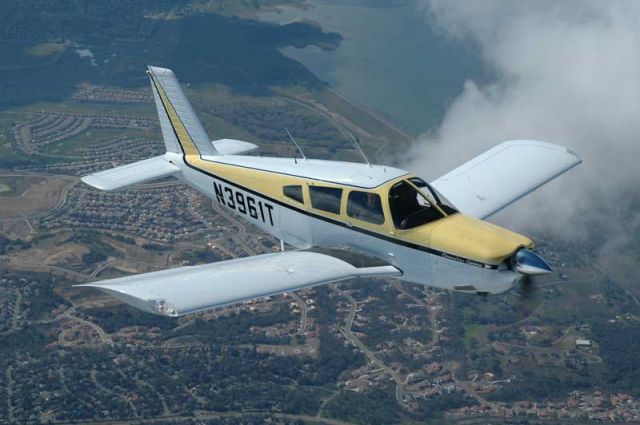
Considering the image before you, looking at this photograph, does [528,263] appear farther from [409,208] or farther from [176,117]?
[176,117]

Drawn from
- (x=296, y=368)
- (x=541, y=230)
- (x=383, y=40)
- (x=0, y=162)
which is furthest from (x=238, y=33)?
(x=296, y=368)

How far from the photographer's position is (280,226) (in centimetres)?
2944

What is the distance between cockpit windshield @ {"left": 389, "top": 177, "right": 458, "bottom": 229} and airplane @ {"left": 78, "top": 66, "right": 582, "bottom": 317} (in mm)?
26

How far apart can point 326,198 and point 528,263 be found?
6437 mm

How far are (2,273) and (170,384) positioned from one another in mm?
16530

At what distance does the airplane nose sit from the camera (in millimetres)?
23205

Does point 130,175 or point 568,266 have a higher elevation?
point 130,175

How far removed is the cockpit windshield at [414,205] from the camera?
25.6m

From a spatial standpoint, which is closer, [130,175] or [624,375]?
[130,175]

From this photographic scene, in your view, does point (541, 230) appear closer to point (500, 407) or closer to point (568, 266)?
point (568, 266)

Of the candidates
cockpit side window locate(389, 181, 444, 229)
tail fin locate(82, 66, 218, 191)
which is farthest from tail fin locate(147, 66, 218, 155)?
cockpit side window locate(389, 181, 444, 229)

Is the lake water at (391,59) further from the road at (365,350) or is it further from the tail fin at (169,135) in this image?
the tail fin at (169,135)

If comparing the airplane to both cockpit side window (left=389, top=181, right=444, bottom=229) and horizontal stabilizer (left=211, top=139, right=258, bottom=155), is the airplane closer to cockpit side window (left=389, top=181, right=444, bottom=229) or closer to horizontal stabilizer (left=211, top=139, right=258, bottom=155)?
cockpit side window (left=389, top=181, right=444, bottom=229)

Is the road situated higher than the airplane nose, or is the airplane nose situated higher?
the airplane nose
